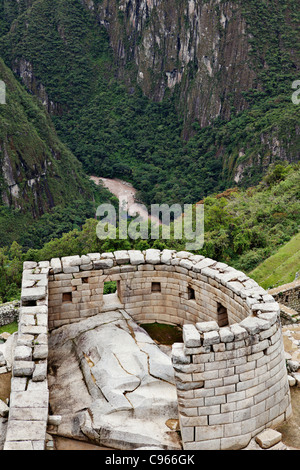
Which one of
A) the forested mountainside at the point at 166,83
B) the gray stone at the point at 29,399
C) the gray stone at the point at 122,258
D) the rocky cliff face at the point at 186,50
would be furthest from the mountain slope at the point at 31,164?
the gray stone at the point at 29,399

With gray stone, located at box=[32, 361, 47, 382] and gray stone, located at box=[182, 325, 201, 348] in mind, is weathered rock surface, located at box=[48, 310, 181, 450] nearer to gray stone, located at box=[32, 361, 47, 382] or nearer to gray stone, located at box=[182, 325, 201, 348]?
gray stone, located at box=[32, 361, 47, 382]

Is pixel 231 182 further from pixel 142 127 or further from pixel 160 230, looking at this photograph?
pixel 160 230

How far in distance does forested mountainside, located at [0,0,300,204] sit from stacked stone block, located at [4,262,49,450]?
82914 mm

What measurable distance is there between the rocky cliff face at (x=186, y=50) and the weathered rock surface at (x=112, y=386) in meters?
113

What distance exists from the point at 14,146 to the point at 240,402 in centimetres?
9496

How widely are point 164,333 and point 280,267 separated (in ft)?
50.0

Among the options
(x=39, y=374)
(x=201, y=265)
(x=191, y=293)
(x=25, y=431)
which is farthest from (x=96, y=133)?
(x=25, y=431)

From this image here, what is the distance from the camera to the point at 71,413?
31.0 ft

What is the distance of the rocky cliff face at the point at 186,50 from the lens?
12219cm

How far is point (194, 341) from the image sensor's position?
8.70 m

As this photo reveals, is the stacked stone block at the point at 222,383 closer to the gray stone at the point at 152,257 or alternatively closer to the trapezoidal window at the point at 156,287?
the gray stone at the point at 152,257

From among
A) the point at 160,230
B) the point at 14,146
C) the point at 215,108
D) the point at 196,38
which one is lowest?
the point at 160,230

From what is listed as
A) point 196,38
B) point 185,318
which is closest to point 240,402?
point 185,318

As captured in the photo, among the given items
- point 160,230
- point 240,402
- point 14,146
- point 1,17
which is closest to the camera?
point 240,402
